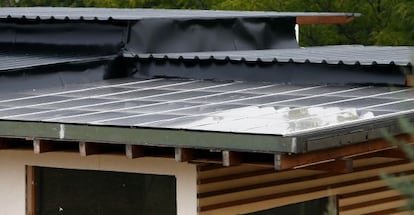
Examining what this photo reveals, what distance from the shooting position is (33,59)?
9164mm

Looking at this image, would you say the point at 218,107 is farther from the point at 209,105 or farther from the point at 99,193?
the point at 99,193

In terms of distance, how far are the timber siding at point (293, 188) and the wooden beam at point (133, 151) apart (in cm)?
49

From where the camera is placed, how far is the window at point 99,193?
6.75 metres

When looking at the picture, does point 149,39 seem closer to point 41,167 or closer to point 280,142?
point 41,167

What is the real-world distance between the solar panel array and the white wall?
0.35 meters

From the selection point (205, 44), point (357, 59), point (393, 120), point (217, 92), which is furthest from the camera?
point (205, 44)

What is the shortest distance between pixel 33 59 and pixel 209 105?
9.03ft

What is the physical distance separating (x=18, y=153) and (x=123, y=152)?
1063 millimetres

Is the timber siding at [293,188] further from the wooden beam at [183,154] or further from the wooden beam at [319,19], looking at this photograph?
the wooden beam at [319,19]

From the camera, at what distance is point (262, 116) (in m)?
6.30

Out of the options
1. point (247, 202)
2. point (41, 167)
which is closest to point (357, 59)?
point (247, 202)

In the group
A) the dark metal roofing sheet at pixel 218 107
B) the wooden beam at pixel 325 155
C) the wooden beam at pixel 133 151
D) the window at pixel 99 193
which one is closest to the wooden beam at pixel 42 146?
the dark metal roofing sheet at pixel 218 107

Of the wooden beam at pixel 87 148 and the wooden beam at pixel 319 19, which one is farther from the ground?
the wooden beam at pixel 319 19

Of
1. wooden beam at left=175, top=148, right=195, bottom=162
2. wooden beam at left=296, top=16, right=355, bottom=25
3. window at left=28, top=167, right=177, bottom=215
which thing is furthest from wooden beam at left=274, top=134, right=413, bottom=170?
wooden beam at left=296, top=16, right=355, bottom=25
